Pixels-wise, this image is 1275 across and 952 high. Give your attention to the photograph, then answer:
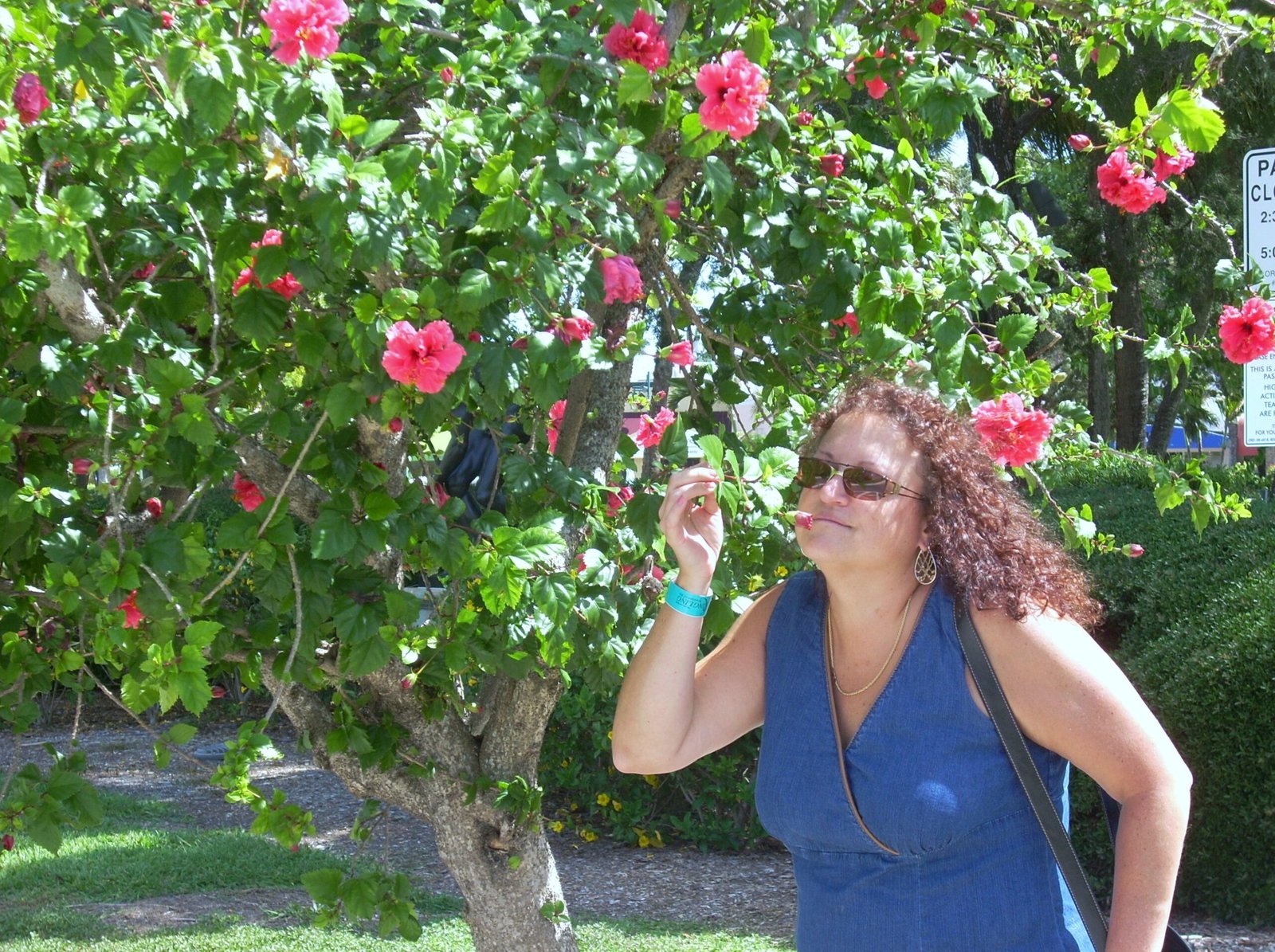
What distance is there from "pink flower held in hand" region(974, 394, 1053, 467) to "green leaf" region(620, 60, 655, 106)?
2.73ft

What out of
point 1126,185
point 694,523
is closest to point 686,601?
point 694,523

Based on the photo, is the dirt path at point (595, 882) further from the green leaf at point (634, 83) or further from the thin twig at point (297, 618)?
the green leaf at point (634, 83)

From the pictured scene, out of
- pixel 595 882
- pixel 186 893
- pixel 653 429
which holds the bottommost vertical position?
pixel 186 893

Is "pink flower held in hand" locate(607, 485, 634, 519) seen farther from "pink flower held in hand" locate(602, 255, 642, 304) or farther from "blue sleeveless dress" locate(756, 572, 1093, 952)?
"blue sleeveless dress" locate(756, 572, 1093, 952)

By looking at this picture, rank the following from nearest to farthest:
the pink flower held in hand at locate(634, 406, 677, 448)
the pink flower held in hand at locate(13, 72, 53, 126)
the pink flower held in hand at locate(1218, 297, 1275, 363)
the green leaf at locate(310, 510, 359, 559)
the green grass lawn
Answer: the pink flower held in hand at locate(13, 72, 53, 126) < the green leaf at locate(310, 510, 359, 559) < the pink flower held in hand at locate(1218, 297, 1275, 363) < the pink flower held in hand at locate(634, 406, 677, 448) < the green grass lawn

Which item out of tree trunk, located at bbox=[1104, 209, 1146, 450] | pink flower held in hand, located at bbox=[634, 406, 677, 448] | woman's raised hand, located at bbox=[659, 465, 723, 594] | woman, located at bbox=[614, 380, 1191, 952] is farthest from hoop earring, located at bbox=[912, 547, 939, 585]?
tree trunk, located at bbox=[1104, 209, 1146, 450]

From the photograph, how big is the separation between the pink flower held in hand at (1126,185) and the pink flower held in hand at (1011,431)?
0.77m

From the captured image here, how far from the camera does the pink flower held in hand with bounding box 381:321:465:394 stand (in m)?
1.97

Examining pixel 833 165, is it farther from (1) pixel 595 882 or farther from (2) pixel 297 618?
(1) pixel 595 882

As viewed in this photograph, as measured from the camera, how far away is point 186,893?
5.92 m

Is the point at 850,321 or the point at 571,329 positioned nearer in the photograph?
the point at 571,329

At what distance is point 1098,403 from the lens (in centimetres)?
1780

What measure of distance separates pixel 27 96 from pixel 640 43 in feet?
3.23

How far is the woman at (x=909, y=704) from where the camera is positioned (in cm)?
186
